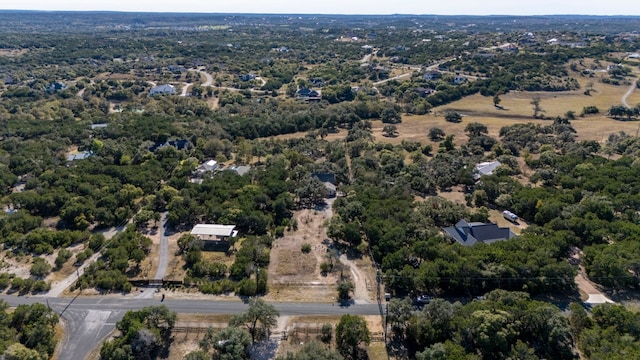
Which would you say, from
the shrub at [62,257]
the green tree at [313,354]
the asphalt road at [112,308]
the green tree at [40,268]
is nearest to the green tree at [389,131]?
the asphalt road at [112,308]

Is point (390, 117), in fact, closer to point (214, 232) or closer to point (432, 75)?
point (432, 75)

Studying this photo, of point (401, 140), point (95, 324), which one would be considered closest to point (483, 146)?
point (401, 140)

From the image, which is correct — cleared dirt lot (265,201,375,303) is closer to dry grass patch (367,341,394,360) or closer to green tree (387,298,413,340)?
green tree (387,298,413,340)

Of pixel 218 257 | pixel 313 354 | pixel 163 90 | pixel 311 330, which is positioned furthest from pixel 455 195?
pixel 163 90

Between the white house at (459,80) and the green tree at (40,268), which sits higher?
the white house at (459,80)

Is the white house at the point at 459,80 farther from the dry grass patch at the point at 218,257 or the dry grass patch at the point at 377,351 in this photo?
the dry grass patch at the point at 377,351

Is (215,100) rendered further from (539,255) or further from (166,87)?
(539,255)
